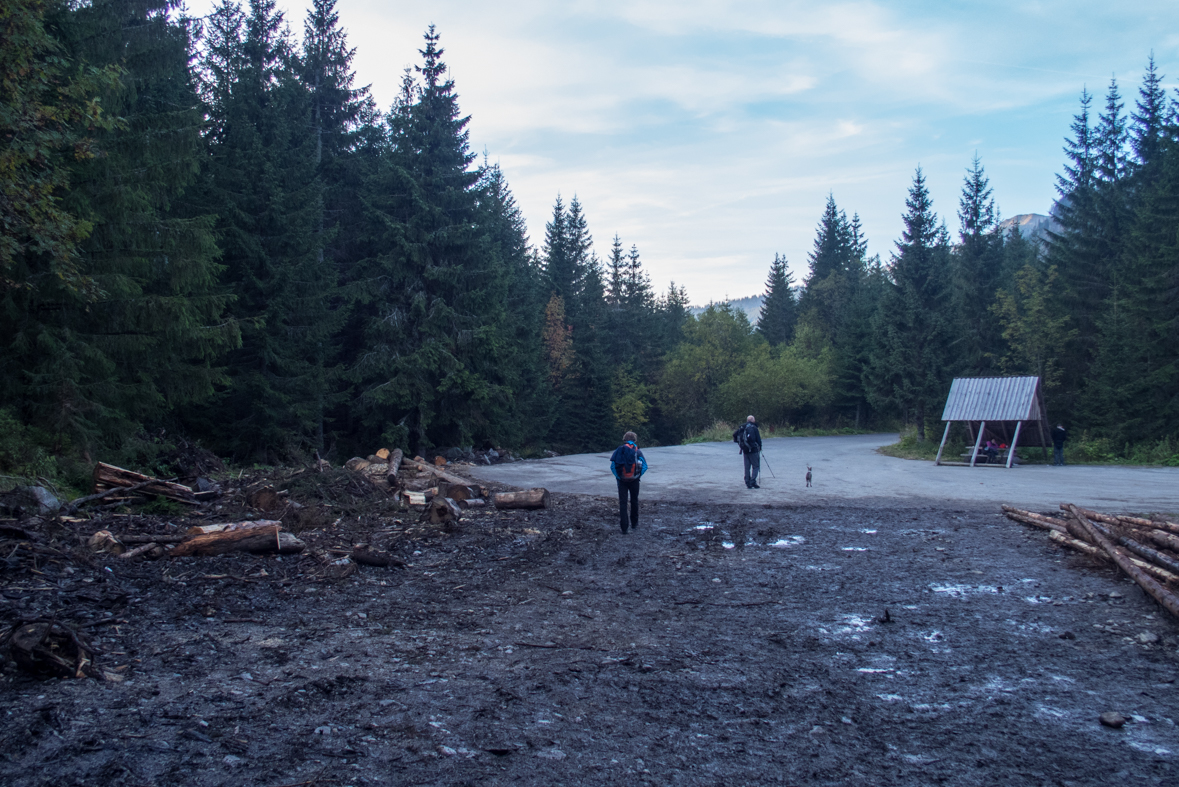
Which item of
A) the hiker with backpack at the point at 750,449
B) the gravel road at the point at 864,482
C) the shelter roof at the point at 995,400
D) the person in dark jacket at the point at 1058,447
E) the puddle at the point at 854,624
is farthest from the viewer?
the person in dark jacket at the point at 1058,447

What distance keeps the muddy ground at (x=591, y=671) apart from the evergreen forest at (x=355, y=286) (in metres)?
6.92

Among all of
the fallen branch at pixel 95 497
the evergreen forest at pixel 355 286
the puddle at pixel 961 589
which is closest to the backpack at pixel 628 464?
the puddle at pixel 961 589

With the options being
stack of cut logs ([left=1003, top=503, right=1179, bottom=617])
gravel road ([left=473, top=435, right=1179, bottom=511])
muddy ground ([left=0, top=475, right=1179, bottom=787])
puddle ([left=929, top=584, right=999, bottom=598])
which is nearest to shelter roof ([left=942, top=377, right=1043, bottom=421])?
gravel road ([left=473, top=435, right=1179, bottom=511])

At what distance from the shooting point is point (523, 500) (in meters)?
12.8

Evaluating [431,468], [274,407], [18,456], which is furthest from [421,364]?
[18,456]

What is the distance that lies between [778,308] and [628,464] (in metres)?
71.0

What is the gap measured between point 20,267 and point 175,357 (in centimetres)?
408

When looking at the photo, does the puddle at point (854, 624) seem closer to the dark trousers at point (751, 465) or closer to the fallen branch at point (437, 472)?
the fallen branch at point (437, 472)

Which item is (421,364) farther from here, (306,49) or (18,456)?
(306,49)

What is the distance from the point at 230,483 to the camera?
12133mm

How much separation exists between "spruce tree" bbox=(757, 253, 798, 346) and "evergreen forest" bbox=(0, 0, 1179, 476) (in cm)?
1723

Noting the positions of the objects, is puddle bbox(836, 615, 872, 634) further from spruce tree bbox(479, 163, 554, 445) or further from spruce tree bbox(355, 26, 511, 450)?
spruce tree bbox(479, 163, 554, 445)

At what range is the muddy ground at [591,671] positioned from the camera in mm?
3658

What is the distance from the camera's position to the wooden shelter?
2145 cm
